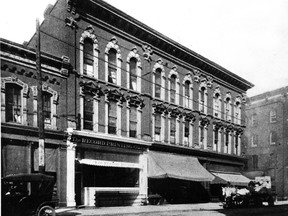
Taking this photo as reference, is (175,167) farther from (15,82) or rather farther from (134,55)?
(15,82)

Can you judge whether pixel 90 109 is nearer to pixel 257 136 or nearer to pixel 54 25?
pixel 54 25

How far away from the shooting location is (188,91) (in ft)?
89.3

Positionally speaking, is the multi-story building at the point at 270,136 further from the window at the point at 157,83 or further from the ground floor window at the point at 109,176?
the ground floor window at the point at 109,176

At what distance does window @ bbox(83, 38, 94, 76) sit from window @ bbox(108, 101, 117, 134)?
2487 mm

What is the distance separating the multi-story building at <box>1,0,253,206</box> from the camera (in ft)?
52.4

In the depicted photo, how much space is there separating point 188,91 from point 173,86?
205 centimetres

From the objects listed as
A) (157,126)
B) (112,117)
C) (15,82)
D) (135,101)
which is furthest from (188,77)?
(15,82)

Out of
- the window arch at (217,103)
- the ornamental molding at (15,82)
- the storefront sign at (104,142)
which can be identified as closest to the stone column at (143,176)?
the storefront sign at (104,142)

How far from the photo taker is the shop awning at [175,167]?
21750mm

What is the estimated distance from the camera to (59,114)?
683 inches

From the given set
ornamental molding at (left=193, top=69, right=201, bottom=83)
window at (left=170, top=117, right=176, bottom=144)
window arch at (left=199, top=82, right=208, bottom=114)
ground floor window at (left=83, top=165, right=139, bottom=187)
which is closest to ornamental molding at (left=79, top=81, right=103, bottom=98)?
ground floor window at (left=83, top=165, right=139, bottom=187)

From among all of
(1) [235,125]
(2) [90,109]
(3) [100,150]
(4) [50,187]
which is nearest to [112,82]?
(2) [90,109]

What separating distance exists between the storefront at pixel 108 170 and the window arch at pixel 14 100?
2990mm

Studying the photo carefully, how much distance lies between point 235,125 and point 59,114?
68.3ft
